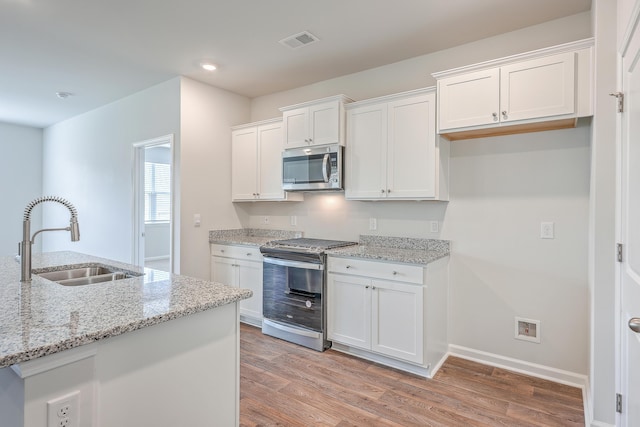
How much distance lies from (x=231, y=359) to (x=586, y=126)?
9.28ft

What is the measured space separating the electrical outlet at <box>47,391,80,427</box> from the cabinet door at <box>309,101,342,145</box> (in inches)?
108

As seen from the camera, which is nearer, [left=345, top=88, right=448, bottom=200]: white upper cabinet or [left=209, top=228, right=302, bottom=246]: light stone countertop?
[left=345, top=88, right=448, bottom=200]: white upper cabinet

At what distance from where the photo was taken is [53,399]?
1.02 m

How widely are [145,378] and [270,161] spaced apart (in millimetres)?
2937

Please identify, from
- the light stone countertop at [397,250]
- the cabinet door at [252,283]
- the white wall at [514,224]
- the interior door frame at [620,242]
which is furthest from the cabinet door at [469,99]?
the cabinet door at [252,283]

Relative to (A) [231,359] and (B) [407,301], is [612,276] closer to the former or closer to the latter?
(B) [407,301]

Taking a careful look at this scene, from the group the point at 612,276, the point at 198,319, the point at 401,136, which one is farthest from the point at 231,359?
the point at 401,136

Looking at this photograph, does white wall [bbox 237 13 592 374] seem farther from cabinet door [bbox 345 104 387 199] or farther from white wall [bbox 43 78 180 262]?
white wall [bbox 43 78 180 262]

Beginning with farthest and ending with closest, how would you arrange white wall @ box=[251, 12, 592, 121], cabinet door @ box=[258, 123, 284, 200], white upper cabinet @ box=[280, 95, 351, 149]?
1. cabinet door @ box=[258, 123, 284, 200]
2. white upper cabinet @ box=[280, 95, 351, 149]
3. white wall @ box=[251, 12, 592, 121]

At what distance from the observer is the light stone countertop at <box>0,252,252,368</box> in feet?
3.37

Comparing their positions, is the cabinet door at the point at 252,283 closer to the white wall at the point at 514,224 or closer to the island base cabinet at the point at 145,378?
the white wall at the point at 514,224

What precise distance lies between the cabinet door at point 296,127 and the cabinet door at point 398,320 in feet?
5.36

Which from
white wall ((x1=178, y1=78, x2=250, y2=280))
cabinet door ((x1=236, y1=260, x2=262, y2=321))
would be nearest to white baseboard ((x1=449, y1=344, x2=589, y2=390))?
cabinet door ((x1=236, y1=260, x2=262, y2=321))

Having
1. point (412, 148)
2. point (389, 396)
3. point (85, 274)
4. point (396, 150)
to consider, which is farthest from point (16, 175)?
point (389, 396)
